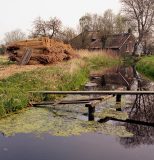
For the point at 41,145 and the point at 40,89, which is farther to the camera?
the point at 40,89

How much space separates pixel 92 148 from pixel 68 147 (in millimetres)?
681

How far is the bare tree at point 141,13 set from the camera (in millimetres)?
50656

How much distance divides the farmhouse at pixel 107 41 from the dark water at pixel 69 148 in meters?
49.3

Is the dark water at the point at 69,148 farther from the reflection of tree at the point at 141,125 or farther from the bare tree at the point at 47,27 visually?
the bare tree at the point at 47,27

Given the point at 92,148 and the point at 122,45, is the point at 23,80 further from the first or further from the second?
the point at 122,45

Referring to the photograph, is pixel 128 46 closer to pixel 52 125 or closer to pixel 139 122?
pixel 139 122

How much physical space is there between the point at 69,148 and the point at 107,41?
55456 millimetres

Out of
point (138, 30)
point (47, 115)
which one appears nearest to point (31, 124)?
point (47, 115)

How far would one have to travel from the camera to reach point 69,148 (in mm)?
8727

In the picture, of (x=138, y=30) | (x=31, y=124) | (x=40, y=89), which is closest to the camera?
(x=31, y=124)

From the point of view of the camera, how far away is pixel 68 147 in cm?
878

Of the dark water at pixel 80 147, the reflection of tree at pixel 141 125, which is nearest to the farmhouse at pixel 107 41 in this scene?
the reflection of tree at pixel 141 125

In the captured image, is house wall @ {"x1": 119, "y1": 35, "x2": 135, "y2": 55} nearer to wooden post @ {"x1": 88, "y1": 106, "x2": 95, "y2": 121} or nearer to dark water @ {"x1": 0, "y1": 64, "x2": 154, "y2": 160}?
wooden post @ {"x1": 88, "y1": 106, "x2": 95, "y2": 121}

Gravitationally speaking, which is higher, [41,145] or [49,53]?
[49,53]
